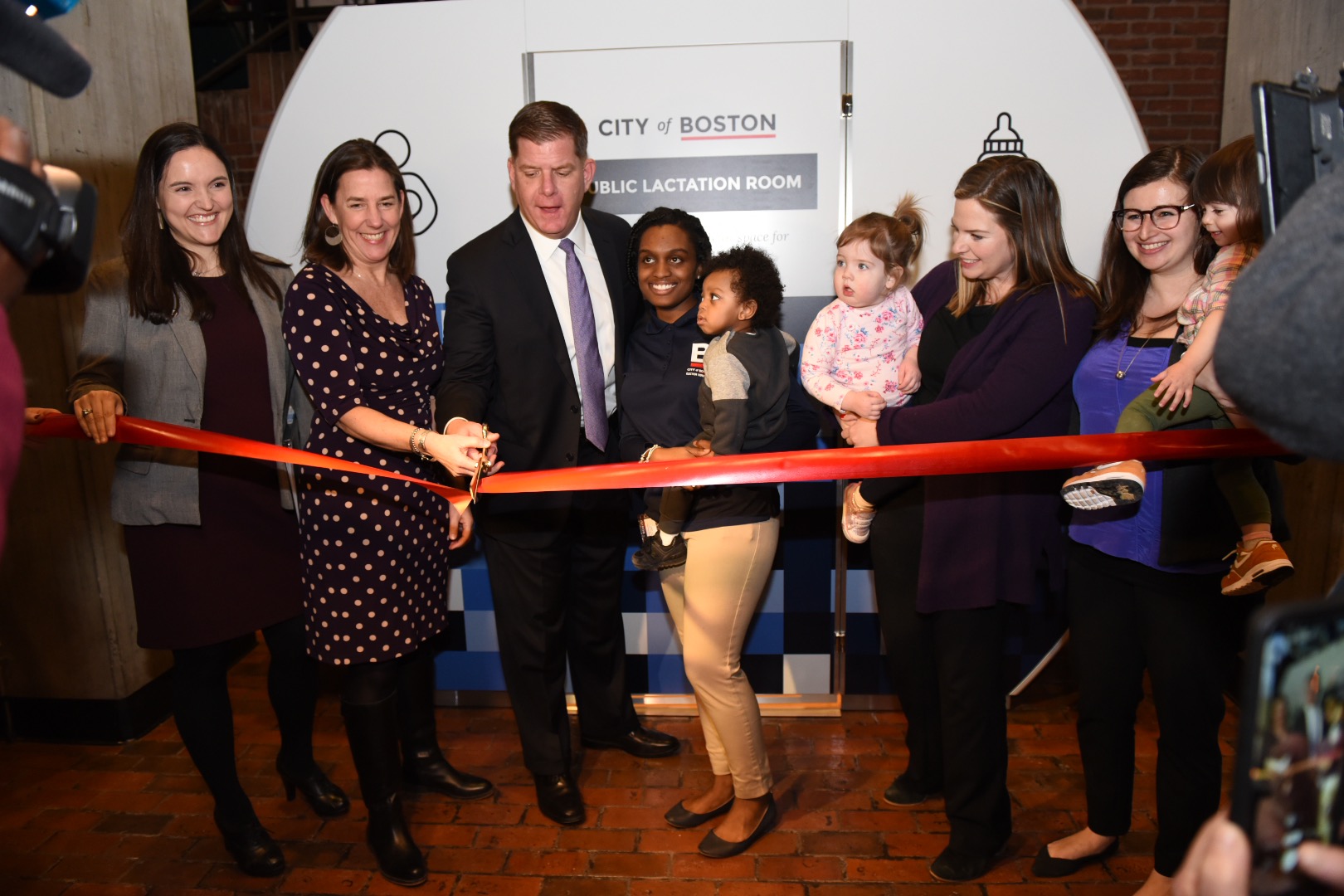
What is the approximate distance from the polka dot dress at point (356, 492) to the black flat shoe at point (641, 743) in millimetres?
1042

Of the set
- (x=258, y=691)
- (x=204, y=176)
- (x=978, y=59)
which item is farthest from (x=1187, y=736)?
(x=258, y=691)

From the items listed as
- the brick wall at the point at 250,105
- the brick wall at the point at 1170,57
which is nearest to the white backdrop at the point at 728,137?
the brick wall at the point at 1170,57

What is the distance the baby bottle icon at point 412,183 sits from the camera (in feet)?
11.0

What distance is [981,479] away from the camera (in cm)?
236

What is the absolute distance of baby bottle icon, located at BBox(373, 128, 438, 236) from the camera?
3340mm

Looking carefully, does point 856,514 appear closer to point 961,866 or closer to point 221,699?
point 961,866

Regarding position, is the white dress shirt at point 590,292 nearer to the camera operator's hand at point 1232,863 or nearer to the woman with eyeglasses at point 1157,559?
the woman with eyeglasses at point 1157,559

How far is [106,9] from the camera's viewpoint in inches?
133

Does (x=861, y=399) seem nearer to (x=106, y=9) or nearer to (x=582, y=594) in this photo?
(x=582, y=594)

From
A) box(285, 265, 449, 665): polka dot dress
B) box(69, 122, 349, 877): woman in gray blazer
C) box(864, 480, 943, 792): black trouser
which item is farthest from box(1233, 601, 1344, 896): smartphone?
box(69, 122, 349, 877): woman in gray blazer

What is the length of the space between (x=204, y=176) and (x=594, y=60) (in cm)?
140

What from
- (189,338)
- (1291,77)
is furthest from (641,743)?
(1291,77)

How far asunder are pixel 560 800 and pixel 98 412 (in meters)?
1.76

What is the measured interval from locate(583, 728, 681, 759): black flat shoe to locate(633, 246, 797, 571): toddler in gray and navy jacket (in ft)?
3.59
